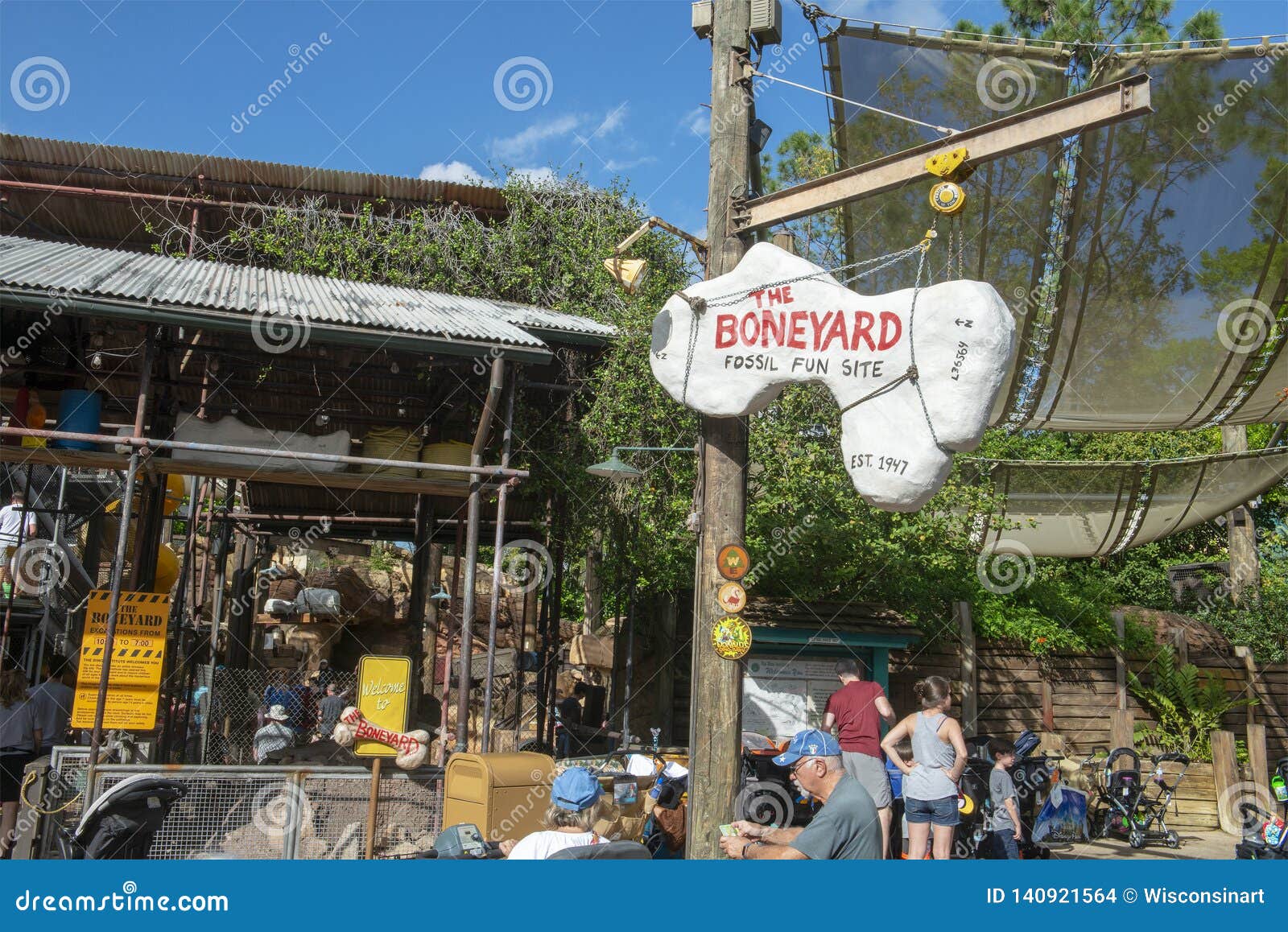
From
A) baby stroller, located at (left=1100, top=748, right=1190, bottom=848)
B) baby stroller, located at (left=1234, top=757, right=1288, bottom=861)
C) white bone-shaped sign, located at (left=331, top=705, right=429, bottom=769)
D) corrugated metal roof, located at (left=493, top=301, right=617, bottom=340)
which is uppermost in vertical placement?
corrugated metal roof, located at (left=493, top=301, right=617, bottom=340)

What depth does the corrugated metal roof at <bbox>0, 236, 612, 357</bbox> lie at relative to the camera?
9.27m

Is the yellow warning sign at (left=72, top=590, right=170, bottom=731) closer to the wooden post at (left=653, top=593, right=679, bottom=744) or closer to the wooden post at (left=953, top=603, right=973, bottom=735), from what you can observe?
the wooden post at (left=653, top=593, right=679, bottom=744)

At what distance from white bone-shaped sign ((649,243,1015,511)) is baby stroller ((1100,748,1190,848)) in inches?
295

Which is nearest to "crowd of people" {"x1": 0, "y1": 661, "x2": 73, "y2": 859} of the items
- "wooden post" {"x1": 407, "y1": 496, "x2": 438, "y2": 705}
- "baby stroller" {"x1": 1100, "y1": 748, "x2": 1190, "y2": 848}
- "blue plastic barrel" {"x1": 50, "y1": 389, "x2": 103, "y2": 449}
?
"blue plastic barrel" {"x1": 50, "y1": 389, "x2": 103, "y2": 449}

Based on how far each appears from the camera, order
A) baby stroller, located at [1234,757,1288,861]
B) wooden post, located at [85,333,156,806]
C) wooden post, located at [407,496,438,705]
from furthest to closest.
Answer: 1. wooden post, located at [407,496,438,705]
2. wooden post, located at [85,333,156,806]
3. baby stroller, located at [1234,757,1288,861]

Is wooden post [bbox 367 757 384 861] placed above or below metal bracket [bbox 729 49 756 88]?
below

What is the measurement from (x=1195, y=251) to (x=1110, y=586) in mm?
12407

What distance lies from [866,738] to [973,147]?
14.9 feet

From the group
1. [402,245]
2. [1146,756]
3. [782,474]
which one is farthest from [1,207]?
[1146,756]

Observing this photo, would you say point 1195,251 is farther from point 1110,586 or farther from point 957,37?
point 1110,586

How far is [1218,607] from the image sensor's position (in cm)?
1955

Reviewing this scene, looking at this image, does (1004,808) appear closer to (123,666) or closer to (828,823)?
(828,823)

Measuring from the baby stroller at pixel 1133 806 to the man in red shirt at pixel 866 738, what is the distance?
4906 mm

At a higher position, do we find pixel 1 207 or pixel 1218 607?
pixel 1 207
